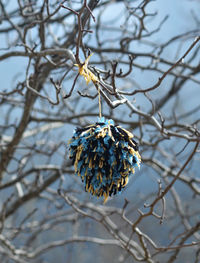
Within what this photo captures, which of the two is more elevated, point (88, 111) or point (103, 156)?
point (88, 111)

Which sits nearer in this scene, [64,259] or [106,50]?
[106,50]

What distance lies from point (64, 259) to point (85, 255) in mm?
347

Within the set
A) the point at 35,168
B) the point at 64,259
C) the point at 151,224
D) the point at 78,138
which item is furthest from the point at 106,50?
the point at 64,259

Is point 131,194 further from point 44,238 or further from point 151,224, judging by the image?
point 44,238

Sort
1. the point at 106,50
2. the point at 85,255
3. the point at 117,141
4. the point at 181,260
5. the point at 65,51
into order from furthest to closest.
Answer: the point at 85,255, the point at 181,260, the point at 106,50, the point at 65,51, the point at 117,141

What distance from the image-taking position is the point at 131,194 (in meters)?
5.30

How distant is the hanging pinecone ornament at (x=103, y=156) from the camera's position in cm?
89

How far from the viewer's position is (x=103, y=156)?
889mm

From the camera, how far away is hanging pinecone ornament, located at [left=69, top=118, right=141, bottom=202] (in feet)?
2.92

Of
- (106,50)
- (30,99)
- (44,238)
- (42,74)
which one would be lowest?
(30,99)

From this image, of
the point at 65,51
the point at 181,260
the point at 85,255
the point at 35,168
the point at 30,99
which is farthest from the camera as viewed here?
the point at 85,255

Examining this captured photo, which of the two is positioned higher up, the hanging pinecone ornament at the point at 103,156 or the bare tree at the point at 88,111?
the bare tree at the point at 88,111

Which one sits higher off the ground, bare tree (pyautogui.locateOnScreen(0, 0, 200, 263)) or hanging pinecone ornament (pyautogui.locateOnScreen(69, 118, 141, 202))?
bare tree (pyautogui.locateOnScreen(0, 0, 200, 263))

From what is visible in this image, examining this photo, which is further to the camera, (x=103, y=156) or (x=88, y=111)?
(x=88, y=111)
